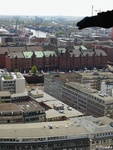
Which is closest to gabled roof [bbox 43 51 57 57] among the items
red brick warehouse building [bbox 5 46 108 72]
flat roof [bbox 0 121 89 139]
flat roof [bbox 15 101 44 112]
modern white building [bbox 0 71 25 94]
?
red brick warehouse building [bbox 5 46 108 72]

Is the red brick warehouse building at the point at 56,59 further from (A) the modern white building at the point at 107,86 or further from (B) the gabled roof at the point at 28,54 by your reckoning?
(A) the modern white building at the point at 107,86

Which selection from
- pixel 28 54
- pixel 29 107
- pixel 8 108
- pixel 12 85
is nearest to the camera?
pixel 8 108

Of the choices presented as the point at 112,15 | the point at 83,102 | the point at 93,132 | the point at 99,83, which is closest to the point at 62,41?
the point at 99,83

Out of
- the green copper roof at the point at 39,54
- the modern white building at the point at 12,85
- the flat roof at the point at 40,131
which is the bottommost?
the modern white building at the point at 12,85

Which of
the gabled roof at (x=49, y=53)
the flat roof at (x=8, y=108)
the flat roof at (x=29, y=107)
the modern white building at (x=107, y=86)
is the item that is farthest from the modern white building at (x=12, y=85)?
the gabled roof at (x=49, y=53)

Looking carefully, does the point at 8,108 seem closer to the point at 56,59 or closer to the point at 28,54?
the point at 28,54

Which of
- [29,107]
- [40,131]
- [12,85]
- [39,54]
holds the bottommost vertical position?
[12,85]

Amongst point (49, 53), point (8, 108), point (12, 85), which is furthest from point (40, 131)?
point (49, 53)

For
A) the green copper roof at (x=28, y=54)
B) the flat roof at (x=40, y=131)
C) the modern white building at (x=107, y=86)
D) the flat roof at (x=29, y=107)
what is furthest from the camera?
the green copper roof at (x=28, y=54)

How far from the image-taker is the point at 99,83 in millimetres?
17719

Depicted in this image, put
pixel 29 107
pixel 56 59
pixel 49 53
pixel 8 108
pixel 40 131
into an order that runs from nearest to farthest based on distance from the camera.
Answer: pixel 40 131, pixel 8 108, pixel 29 107, pixel 56 59, pixel 49 53

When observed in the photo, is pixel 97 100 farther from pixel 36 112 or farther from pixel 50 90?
pixel 50 90

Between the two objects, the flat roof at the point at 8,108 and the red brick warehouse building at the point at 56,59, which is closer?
the flat roof at the point at 8,108

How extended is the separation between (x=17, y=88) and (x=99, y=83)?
4.13 metres
